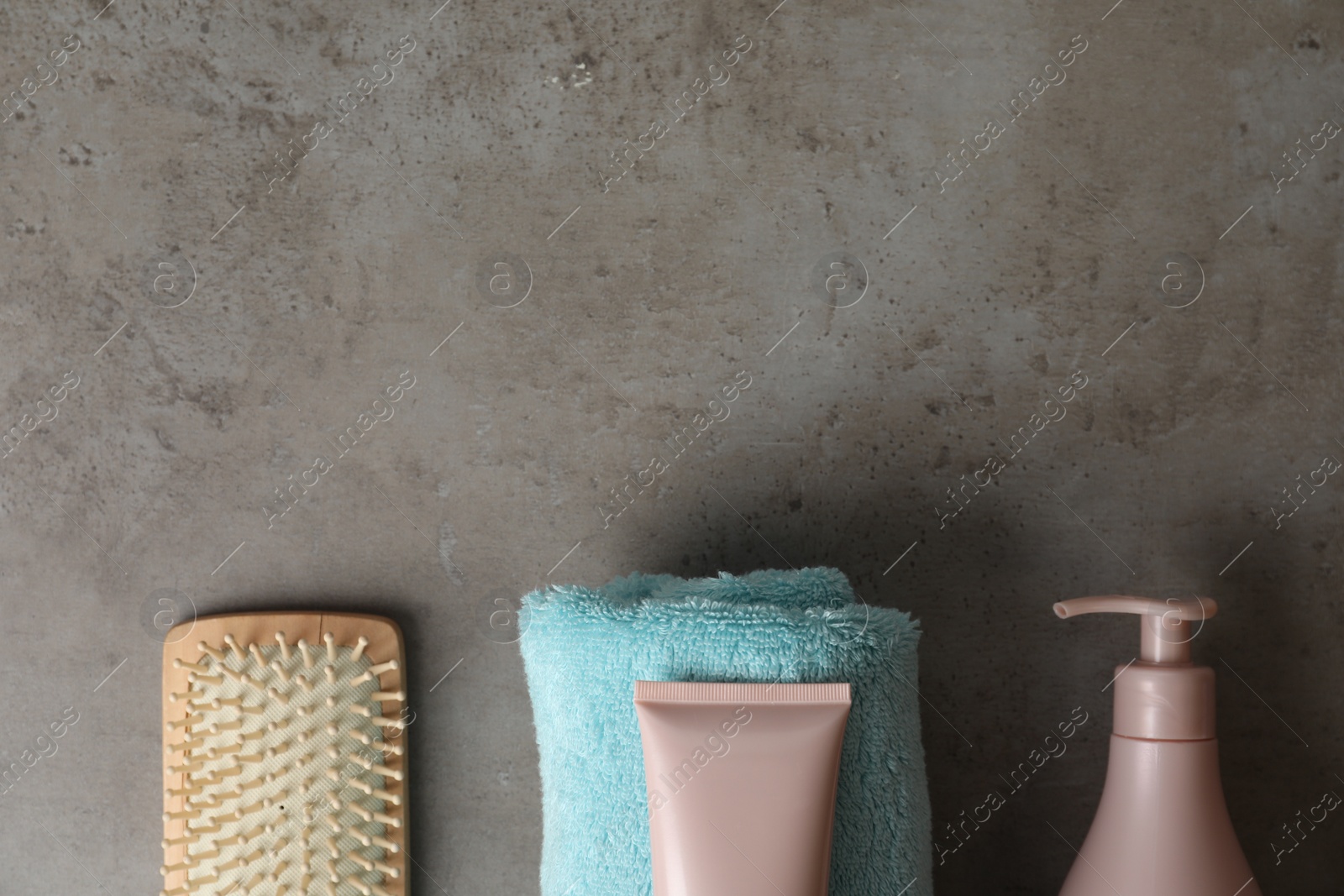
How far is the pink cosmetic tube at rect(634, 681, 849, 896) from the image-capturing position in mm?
413

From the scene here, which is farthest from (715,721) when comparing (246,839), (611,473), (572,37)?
(572,37)

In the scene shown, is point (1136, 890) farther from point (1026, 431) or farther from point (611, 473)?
point (611, 473)

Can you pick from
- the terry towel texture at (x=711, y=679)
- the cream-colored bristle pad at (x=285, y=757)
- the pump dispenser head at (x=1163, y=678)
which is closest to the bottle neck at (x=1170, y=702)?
the pump dispenser head at (x=1163, y=678)

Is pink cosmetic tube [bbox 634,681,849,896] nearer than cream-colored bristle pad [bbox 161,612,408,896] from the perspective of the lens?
Yes

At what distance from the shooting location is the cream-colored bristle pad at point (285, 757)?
53 centimetres

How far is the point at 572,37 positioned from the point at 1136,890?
0.58 m

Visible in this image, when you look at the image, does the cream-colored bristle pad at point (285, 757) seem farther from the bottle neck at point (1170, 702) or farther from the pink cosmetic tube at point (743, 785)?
the bottle neck at point (1170, 702)

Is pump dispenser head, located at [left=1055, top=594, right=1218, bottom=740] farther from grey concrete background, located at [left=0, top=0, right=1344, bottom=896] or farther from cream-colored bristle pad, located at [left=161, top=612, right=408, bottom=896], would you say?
cream-colored bristle pad, located at [left=161, top=612, right=408, bottom=896]

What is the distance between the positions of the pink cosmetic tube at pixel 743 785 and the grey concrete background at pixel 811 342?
5.8 inches

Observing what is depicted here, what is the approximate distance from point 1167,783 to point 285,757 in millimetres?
492

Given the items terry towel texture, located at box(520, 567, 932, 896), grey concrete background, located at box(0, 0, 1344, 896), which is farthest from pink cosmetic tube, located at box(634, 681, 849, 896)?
grey concrete background, located at box(0, 0, 1344, 896)

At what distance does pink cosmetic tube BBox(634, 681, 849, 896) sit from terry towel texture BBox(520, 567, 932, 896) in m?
0.01

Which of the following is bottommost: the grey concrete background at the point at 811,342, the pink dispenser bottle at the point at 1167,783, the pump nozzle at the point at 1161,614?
the pink dispenser bottle at the point at 1167,783

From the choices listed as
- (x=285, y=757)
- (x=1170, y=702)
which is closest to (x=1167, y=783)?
(x=1170, y=702)
